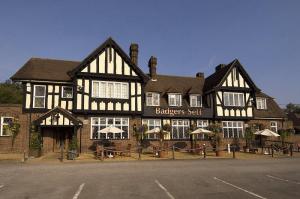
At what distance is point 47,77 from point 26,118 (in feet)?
12.9

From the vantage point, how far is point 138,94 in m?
27.4

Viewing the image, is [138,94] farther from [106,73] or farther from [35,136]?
[35,136]

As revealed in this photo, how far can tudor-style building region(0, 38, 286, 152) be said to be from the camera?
25317 millimetres

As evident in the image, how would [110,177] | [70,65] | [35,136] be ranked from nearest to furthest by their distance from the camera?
[110,177]
[35,136]
[70,65]

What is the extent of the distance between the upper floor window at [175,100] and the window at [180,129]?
2.10 m

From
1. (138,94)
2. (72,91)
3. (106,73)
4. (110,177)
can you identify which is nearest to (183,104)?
(138,94)

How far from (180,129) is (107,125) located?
7.76m

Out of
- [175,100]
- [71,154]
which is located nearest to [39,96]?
[71,154]

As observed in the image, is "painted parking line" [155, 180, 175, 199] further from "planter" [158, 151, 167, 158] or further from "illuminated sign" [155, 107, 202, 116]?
"illuminated sign" [155, 107, 202, 116]

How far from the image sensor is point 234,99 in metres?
31.7

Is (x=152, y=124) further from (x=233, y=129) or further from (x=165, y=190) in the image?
(x=165, y=190)

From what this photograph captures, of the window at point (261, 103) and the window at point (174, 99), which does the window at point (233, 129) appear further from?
the window at point (174, 99)

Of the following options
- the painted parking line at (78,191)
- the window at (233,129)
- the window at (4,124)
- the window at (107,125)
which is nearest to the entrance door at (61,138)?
the window at (107,125)

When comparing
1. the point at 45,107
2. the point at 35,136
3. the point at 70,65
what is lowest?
the point at 35,136
